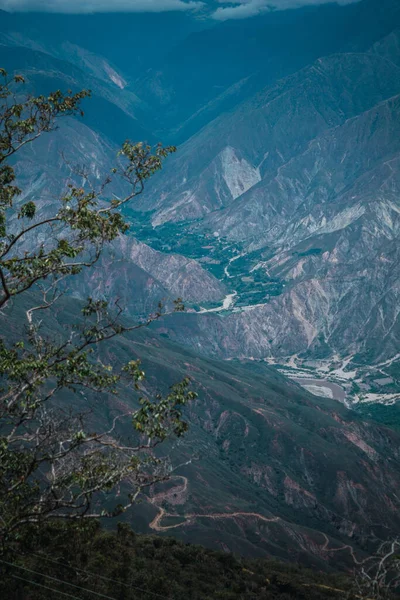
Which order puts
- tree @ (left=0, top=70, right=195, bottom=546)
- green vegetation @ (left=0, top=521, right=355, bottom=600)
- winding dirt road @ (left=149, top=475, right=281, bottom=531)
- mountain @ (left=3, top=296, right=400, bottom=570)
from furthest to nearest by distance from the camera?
mountain @ (left=3, top=296, right=400, bottom=570) < winding dirt road @ (left=149, top=475, right=281, bottom=531) < green vegetation @ (left=0, top=521, right=355, bottom=600) < tree @ (left=0, top=70, right=195, bottom=546)

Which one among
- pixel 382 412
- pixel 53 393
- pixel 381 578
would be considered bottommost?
pixel 382 412

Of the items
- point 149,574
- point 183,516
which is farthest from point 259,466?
point 149,574

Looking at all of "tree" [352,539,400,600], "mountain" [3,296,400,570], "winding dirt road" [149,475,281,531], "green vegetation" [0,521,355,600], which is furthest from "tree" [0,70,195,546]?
"winding dirt road" [149,475,281,531]

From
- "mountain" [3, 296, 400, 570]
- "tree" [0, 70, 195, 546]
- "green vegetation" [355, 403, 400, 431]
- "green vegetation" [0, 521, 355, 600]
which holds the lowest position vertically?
"green vegetation" [355, 403, 400, 431]

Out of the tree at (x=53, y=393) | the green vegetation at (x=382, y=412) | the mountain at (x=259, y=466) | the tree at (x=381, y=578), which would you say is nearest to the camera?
the tree at (x=53, y=393)

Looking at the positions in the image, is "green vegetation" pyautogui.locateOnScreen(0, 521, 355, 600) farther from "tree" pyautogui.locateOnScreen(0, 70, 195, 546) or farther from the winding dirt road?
the winding dirt road

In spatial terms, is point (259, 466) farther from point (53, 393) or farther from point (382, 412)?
point (53, 393)

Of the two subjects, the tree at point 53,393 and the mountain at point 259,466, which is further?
the mountain at point 259,466

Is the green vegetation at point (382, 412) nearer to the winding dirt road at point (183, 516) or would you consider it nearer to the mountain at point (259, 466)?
the mountain at point (259, 466)

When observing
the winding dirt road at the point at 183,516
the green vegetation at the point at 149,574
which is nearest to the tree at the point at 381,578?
the green vegetation at the point at 149,574

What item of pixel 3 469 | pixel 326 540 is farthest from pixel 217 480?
pixel 3 469

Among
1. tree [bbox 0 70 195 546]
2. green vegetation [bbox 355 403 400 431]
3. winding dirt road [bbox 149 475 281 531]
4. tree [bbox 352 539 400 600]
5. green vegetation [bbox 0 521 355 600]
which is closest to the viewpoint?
tree [bbox 0 70 195 546]
